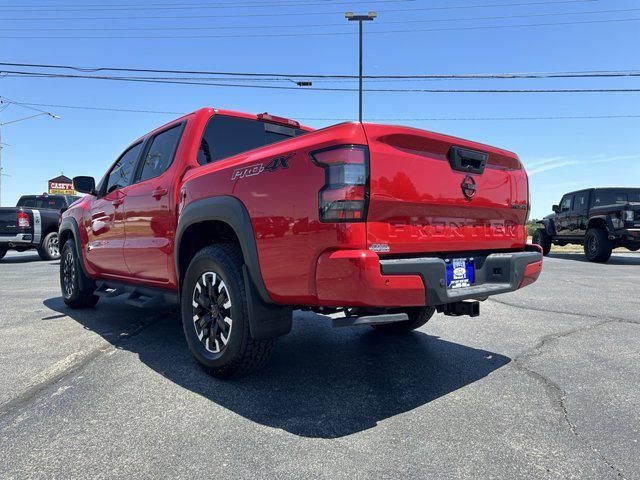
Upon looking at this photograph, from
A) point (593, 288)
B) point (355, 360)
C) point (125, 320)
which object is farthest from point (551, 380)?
point (593, 288)

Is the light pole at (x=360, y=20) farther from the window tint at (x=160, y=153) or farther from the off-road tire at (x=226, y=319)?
the off-road tire at (x=226, y=319)

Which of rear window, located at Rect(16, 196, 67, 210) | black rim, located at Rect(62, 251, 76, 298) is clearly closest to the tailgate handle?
black rim, located at Rect(62, 251, 76, 298)

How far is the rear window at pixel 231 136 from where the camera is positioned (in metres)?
3.87

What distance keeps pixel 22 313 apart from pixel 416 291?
5242 mm

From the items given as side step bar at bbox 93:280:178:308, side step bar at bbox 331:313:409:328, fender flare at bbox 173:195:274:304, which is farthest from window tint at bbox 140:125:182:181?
side step bar at bbox 331:313:409:328

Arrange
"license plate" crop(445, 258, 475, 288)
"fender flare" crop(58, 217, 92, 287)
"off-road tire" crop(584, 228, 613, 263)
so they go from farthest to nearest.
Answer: "off-road tire" crop(584, 228, 613, 263) → "fender flare" crop(58, 217, 92, 287) → "license plate" crop(445, 258, 475, 288)

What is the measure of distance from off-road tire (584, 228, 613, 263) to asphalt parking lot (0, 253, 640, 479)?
9285mm

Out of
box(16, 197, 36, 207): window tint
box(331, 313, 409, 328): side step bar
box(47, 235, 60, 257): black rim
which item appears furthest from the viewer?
box(16, 197, 36, 207): window tint

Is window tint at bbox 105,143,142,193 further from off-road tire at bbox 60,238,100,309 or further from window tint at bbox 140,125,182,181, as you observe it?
off-road tire at bbox 60,238,100,309

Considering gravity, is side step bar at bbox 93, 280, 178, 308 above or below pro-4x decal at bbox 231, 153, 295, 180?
below

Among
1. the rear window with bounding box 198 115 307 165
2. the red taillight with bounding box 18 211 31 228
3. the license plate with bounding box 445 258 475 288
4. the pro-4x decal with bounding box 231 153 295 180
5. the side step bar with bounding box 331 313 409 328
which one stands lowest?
the side step bar with bounding box 331 313 409 328

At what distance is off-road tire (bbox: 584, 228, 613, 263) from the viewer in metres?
12.7

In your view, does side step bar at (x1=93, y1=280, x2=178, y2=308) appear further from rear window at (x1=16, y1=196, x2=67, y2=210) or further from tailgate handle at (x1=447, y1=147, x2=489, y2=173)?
rear window at (x1=16, y1=196, x2=67, y2=210)

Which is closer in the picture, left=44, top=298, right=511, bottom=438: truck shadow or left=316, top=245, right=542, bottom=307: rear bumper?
left=316, top=245, right=542, bottom=307: rear bumper
